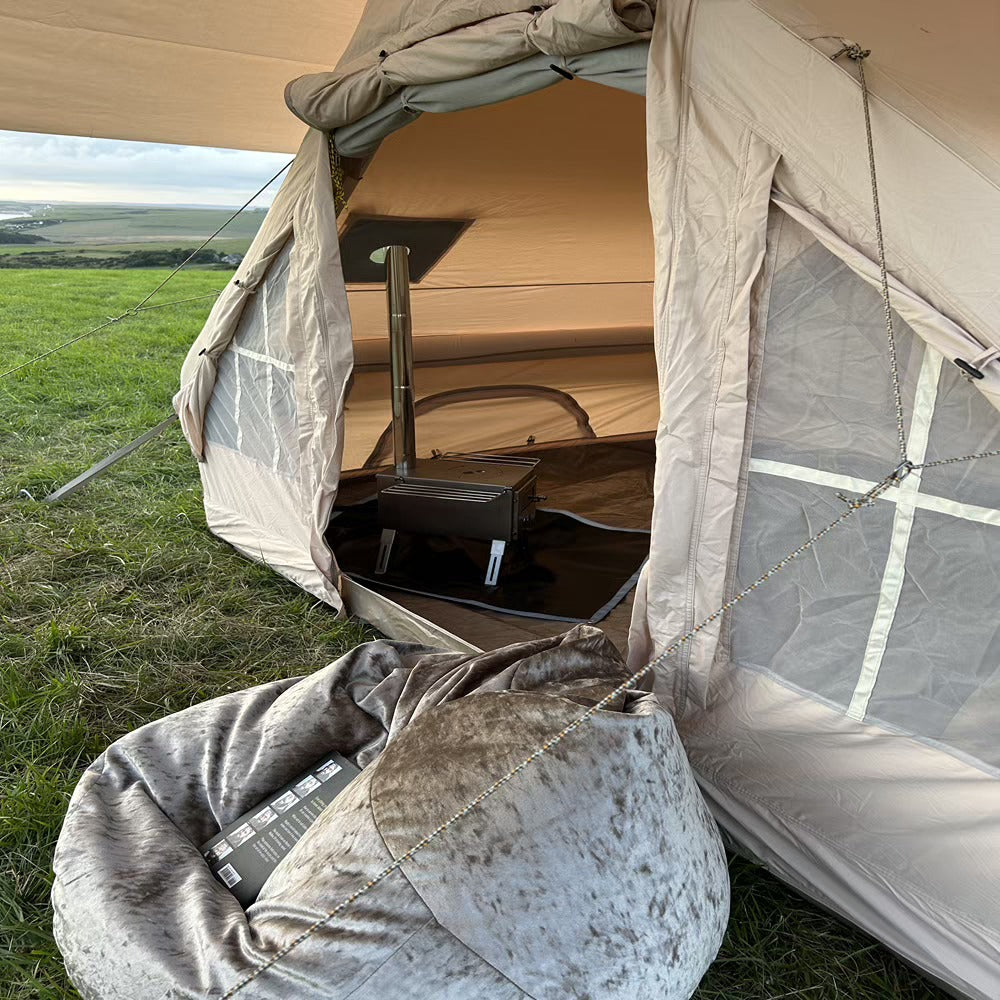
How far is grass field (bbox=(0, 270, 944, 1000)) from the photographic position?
1.68 m

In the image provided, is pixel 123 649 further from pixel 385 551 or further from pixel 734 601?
pixel 734 601

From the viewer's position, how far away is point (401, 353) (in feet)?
10.4

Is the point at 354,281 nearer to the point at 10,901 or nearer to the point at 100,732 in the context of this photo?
the point at 100,732

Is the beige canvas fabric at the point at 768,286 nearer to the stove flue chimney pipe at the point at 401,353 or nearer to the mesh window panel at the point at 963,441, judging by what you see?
the mesh window panel at the point at 963,441

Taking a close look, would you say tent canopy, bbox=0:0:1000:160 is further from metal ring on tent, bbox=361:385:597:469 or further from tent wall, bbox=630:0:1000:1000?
metal ring on tent, bbox=361:385:597:469

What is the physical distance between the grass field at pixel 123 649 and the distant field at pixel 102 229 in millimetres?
4132

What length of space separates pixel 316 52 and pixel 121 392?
13.0 ft

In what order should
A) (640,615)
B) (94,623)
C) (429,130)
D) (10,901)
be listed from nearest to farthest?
(10,901) < (640,615) < (94,623) < (429,130)

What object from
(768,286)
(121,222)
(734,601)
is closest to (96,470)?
(768,286)

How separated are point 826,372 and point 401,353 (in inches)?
69.2

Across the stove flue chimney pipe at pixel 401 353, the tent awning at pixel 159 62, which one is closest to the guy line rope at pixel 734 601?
the stove flue chimney pipe at pixel 401 353

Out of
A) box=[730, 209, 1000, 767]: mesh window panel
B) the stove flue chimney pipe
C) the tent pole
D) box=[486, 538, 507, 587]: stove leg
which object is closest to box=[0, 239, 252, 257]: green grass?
the tent pole

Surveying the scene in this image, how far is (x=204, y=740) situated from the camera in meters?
1.88

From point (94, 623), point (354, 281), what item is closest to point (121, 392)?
point (354, 281)
